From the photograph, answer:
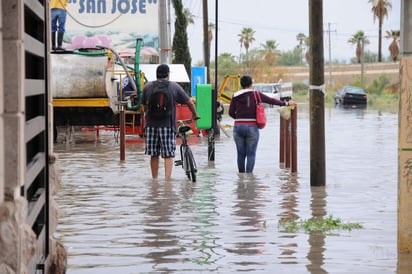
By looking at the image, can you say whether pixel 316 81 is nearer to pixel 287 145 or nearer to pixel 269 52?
pixel 287 145

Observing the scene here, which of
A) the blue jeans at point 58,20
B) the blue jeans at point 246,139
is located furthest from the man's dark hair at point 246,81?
the blue jeans at point 58,20

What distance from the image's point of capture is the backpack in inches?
659

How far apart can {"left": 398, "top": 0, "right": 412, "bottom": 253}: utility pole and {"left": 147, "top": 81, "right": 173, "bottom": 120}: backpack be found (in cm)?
727

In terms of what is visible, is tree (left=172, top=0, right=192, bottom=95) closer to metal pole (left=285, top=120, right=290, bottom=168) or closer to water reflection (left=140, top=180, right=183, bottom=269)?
metal pole (left=285, top=120, right=290, bottom=168)

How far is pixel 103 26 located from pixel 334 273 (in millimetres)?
32980

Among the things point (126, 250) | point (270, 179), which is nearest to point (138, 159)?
point (270, 179)

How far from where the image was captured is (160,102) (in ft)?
54.9

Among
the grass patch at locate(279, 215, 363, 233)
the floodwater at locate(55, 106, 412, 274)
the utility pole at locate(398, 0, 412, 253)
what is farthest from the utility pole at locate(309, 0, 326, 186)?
the utility pole at locate(398, 0, 412, 253)

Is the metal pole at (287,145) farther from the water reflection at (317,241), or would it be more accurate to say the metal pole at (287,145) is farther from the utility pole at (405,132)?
the utility pole at (405,132)

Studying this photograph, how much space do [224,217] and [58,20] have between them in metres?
15.7

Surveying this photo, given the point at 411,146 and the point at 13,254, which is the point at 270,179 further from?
the point at 13,254

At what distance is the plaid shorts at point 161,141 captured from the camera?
16891 mm

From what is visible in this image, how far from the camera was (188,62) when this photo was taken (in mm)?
56625

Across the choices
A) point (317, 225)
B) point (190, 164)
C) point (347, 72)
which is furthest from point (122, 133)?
point (347, 72)
